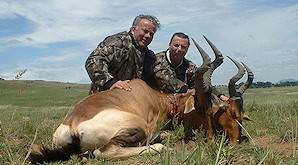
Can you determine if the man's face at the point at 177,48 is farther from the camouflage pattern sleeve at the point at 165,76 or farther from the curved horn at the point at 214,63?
the curved horn at the point at 214,63

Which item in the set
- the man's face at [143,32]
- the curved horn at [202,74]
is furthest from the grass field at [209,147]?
the man's face at [143,32]

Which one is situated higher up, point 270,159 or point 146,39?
point 146,39

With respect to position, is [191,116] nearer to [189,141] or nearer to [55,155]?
[189,141]

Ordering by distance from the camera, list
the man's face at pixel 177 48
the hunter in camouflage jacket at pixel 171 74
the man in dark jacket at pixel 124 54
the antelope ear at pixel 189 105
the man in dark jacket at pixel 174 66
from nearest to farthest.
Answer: the antelope ear at pixel 189 105 < the man in dark jacket at pixel 124 54 < the hunter in camouflage jacket at pixel 171 74 < the man in dark jacket at pixel 174 66 < the man's face at pixel 177 48

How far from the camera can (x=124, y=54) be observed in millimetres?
8328

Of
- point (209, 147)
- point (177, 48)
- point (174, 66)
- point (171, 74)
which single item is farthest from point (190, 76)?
point (209, 147)

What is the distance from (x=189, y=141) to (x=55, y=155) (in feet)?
6.18

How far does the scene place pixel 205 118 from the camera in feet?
22.9

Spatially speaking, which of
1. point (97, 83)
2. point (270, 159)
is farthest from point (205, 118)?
point (270, 159)

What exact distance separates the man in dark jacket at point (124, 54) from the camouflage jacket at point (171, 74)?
29cm

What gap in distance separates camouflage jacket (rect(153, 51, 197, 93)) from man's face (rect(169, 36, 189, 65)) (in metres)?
0.12

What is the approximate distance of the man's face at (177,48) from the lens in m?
9.07

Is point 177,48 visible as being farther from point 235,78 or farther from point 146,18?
point 235,78

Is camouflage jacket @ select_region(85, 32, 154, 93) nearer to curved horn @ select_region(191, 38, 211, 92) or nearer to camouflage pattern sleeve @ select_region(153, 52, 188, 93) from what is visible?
camouflage pattern sleeve @ select_region(153, 52, 188, 93)
